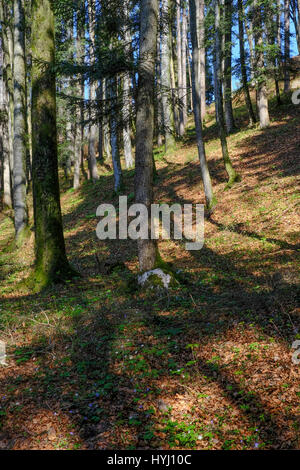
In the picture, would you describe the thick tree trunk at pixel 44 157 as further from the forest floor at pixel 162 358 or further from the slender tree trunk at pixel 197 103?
the slender tree trunk at pixel 197 103

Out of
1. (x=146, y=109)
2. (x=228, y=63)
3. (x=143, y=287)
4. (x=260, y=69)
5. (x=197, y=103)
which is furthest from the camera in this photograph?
(x=228, y=63)

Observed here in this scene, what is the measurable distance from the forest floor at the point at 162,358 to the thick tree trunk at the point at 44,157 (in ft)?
2.46

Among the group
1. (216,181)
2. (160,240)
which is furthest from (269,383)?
(216,181)

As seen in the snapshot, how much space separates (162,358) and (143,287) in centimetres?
285

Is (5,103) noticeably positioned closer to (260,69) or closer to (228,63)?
(228,63)

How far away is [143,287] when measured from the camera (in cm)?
727

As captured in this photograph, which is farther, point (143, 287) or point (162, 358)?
point (143, 287)

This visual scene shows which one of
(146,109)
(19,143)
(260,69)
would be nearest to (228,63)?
(260,69)

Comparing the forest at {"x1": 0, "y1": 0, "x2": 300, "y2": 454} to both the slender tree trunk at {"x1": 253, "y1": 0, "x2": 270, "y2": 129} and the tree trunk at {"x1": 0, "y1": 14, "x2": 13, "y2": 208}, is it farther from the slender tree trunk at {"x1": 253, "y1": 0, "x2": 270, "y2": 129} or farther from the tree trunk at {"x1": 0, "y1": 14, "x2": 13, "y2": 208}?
the tree trunk at {"x1": 0, "y1": 14, "x2": 13, "y2": 208}

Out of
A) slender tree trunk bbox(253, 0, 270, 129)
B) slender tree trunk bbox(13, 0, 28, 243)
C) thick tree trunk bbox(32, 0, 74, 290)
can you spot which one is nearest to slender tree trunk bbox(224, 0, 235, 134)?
slender tree trunk bbox(253, 0, 270, 129)

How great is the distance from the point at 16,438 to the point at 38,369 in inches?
49.8

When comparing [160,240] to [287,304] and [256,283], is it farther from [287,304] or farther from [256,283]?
[287,304]

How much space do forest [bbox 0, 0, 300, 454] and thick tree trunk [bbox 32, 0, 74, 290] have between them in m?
0.03

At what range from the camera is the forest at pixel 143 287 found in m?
3.40
